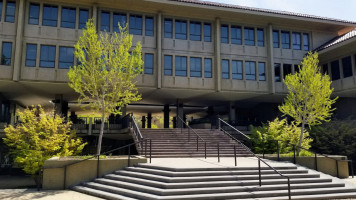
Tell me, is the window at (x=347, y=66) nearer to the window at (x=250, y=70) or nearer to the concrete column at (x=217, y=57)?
the window at (x=250, y=70)

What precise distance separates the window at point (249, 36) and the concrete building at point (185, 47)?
100mm

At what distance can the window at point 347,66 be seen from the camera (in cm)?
2508

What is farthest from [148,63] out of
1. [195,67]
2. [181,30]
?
[181,30]

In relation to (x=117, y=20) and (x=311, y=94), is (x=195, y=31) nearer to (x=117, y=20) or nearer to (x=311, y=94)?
(x=117, y=20)

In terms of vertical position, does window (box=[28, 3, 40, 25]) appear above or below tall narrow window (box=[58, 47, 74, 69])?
above

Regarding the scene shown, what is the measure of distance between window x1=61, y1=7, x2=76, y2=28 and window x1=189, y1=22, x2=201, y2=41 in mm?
10018

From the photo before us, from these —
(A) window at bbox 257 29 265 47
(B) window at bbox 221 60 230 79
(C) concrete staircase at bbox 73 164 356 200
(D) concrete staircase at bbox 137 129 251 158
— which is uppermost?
(A) window at bbox 257 29 265 47

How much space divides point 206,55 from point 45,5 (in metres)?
13.9

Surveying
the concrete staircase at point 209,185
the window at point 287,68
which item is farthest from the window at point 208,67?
the concrete staircase at point 209,185

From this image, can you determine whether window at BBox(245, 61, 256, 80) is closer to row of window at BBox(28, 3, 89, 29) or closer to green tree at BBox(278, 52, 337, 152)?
green tree at BBox(278, 52, 337, 152)

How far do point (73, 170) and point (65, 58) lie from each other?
1271cm

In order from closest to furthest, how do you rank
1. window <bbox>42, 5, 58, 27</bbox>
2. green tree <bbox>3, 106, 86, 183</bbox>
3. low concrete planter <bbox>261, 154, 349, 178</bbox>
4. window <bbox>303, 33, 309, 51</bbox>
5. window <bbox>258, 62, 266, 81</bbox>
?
1. green tree <bbox>3, 106, 86, 183</bbox>
2. low concrete planter <bbox>261, 154, 349, 178</bbox>
3. window <bbox>42, 5, 58, 27</bbox>
4. window <bbox>258, 62, 266, 81</bbox>
5. window <bbox>303, 33, 309, 51</bbox>

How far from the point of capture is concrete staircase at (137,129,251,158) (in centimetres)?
1681

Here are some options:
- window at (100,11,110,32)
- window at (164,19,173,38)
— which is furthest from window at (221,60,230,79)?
window at (100,11,110,32)
